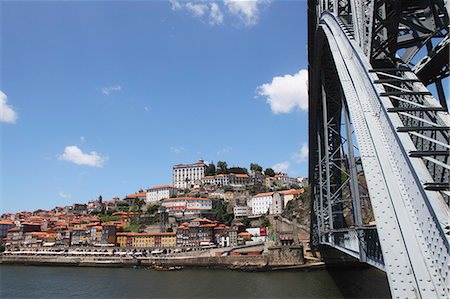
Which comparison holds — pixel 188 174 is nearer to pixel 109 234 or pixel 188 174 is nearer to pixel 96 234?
pixel 96 234

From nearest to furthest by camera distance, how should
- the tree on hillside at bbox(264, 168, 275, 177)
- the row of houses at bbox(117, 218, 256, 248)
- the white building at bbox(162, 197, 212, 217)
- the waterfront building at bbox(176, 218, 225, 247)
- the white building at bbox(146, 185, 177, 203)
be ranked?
the row of houses at bbox(117, 218, 256, 248), the waterfront building at bbox(176, 218, 225, 247), the white building at bbox(162, 197, 212, 217), the white building at bbox(146, 185, 177, 203), the tree on hillside at bbox(264, 168, 275, 177)

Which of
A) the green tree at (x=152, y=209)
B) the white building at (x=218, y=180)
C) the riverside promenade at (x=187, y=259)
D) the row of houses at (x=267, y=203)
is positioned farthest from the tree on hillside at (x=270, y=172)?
the riverside promenade at (x=187, y=259)

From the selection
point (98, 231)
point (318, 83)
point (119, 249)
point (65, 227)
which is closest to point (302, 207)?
point (119, 249)

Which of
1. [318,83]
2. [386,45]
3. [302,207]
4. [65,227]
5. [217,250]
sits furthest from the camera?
[65,227]

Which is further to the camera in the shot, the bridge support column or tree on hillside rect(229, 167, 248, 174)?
tree on hillside rect(229, 167, 248, 174)

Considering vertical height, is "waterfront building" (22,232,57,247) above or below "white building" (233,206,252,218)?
below

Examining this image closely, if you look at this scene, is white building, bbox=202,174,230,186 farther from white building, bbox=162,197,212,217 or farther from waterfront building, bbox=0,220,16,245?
waterfront building, bbox=0,220,16,245

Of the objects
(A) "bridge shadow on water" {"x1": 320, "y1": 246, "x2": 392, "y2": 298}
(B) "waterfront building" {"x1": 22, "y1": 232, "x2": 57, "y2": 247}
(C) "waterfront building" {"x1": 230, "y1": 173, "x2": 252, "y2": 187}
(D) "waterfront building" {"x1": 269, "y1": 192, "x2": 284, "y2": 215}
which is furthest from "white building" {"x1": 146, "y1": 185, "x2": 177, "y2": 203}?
(A) "bridge shadow on water" {"x1": 320, "y1": 246, "x2": 392, "y2": 298}

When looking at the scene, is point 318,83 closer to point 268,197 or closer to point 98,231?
point 98,231
